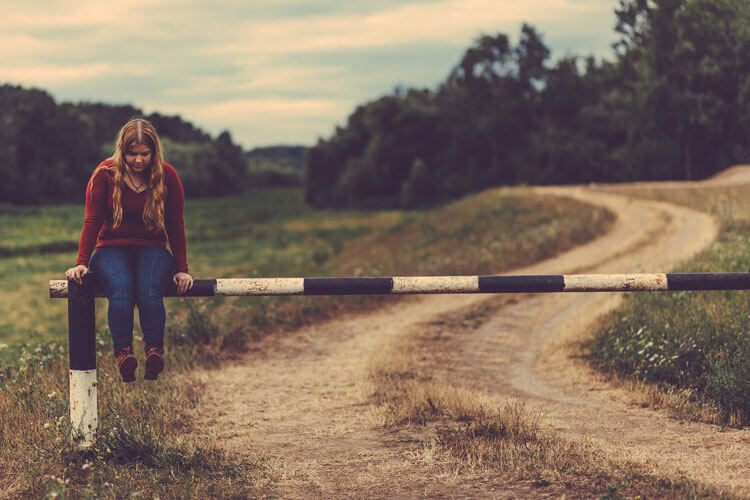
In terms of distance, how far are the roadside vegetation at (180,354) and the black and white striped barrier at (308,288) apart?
28 centimetres

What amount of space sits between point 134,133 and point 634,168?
46978 mm

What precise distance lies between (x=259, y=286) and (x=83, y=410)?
1459mm

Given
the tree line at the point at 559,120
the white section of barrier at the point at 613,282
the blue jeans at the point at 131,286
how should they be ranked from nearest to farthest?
1. the blue jeans at the point at 131,286
2. the white section of barrier at the point at 613,282
3. the tree line at the point at 559,120

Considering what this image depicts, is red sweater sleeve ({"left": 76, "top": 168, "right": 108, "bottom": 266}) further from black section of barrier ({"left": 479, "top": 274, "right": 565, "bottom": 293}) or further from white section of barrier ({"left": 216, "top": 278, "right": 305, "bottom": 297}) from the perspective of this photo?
black section of barrier ({"left": 479, "top": 274, "right": 565, "bottom": 293})

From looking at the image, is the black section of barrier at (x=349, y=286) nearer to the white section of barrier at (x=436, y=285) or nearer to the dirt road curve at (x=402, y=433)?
the white section of barrier at (x=436, y=285)

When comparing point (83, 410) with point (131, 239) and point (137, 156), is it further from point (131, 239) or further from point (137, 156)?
point (137, 156)

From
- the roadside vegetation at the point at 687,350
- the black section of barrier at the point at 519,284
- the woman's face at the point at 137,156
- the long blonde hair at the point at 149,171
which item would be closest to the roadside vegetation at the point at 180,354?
the long blonde hair at the point at 149,171

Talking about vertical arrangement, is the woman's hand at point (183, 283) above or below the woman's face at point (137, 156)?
below

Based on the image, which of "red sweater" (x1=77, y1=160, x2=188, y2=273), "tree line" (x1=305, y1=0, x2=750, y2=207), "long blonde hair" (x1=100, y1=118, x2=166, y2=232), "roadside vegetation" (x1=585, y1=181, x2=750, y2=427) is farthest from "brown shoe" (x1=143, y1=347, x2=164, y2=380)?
"tree line" (x1=305, y1=0, x2=750, y2=207)

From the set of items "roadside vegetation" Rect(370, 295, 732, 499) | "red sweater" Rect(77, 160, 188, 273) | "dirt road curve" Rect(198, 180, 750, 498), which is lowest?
"dirt road curve" Rect(198, 180, 750, 498)

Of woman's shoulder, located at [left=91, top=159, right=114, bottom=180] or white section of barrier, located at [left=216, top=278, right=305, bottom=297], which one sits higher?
woman's shoulder, located at [left=91, top=159, right=114, bottom=180]

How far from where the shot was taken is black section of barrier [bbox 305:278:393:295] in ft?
16.5

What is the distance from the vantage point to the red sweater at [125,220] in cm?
491

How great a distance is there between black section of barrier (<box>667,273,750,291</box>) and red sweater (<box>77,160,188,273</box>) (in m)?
3.57
